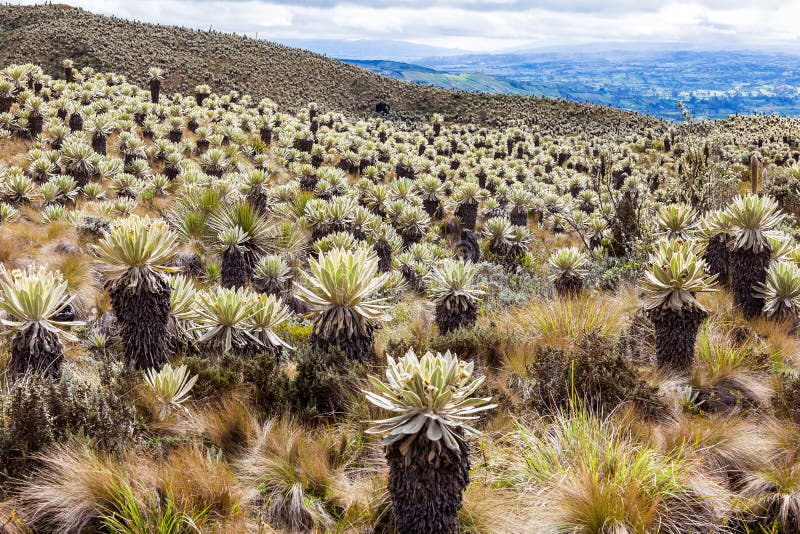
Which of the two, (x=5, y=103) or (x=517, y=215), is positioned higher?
(x=5, y=103)

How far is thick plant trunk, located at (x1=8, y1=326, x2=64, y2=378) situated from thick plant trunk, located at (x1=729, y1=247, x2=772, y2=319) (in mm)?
6981

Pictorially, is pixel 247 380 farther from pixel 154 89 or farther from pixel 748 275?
pixel 154 89

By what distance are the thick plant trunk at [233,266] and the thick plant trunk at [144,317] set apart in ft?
7.54

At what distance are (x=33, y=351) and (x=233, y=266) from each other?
311 centimetres

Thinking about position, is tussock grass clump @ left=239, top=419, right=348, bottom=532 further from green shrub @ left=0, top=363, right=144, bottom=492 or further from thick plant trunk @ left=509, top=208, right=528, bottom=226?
thick plant trunk @ left=509, top=208, right=528, bottom=226

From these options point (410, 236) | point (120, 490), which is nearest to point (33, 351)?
point (120, 490)

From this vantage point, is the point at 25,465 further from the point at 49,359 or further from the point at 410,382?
the point at 410,382

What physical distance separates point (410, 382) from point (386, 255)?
8948mm

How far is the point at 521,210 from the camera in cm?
1823

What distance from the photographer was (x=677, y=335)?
16.0 feet

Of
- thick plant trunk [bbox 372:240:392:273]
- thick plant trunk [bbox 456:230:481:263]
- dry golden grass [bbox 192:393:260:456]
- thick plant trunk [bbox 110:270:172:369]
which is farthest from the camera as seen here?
thick plant trunk [bbox 456:230:481:263]

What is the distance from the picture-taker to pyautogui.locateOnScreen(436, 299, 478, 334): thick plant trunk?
20.8 ft

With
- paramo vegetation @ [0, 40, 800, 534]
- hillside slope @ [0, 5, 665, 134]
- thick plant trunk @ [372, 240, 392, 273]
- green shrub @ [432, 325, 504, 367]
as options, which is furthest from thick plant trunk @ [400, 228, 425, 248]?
hillside slope @ [0, 5, 665, 134]

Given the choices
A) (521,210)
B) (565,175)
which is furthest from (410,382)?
(565,175)
